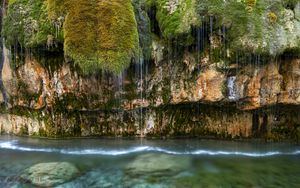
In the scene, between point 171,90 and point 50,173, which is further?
point 171,90

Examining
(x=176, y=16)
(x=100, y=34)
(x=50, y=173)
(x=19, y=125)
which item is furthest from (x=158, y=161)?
(x=19, y=125)

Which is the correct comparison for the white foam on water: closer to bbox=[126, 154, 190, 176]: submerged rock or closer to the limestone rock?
bbox=[126, 154, 190, 176]: submerged rock

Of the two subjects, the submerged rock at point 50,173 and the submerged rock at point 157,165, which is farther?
the submerged rock at point 157,165

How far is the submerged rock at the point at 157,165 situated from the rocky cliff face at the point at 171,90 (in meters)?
1.87

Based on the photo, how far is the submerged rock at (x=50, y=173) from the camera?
1049cm

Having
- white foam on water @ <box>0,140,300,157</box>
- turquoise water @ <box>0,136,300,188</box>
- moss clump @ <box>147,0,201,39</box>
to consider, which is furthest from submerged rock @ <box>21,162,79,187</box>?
moss clump @ <box>147,0,201,39</box>

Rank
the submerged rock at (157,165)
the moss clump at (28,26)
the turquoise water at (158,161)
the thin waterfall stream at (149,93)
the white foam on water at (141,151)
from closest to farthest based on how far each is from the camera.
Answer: the turquoise water at (158,161) < the submerged rock at (157,165) < the thin waterfall stream at (149,93) < the moss clump at (28,26) < the white foam on water at (141,151)

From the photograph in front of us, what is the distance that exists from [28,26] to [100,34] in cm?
256

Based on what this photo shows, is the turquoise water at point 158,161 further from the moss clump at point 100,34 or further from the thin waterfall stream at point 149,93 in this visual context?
the moss clump at point 100,34

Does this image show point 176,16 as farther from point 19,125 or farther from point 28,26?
point 19,125

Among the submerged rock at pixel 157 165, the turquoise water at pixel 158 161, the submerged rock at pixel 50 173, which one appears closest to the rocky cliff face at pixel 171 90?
the turquoise water at pixel 158 161

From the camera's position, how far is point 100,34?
39.5 feet

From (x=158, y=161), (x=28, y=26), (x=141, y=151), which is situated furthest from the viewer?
(x=141, y=151)

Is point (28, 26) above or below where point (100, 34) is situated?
above
